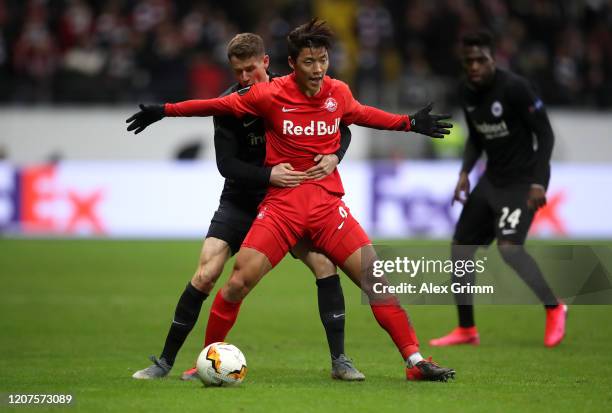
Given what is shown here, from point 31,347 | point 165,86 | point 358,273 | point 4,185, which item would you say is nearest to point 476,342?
point 358,273

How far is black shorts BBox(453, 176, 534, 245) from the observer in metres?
9.44

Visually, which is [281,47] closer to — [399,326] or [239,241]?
[239,241]

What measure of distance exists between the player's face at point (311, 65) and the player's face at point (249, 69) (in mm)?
459

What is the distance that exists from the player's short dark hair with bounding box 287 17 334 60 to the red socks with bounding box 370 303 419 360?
5.67ft

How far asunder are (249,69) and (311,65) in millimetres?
645

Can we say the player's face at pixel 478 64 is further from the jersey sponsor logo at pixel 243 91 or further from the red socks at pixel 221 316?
the red socks at pixel 221 316

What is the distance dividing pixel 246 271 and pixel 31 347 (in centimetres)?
289

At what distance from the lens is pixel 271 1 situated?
2623 centimetres

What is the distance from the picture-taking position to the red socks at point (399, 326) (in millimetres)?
7219

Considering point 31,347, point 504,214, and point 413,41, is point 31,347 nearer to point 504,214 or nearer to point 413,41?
point 504,214

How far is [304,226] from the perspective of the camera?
285 inches

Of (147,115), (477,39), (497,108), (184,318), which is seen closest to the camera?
(147,115)

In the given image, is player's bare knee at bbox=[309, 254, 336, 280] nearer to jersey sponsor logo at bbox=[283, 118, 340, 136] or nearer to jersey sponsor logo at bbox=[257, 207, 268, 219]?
jersey sponsor logo at bbox=[257, 207, 268, 219]

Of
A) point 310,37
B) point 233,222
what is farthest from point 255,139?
point 310,37
